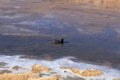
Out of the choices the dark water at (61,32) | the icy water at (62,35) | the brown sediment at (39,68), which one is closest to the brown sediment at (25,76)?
the brown sediment at (39,68)

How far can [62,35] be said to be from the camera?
27.8 m

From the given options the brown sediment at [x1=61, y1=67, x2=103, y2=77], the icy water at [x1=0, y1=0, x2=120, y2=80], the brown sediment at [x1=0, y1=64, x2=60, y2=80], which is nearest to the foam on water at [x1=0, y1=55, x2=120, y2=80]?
the icy water at [x1=0, y1=0, x2=120, y2=80]

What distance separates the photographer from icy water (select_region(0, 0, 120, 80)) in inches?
846

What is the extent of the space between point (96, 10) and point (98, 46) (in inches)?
667

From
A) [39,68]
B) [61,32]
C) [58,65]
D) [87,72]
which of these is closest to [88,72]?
[87,72]

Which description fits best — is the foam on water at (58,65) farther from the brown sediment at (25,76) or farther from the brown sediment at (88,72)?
the brown sediment at (25,76)

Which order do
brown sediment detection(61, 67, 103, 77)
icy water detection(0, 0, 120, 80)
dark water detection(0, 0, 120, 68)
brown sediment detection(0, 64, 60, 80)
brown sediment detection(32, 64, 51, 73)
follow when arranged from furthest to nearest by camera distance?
1. dark water detection(0, 0, 120, 68)
2. icy water detection(0, 0, 120, 80)
3. brown sediment detection(32, 64, 51, 73)
4. brown sediment detection(61, 67, 103, 77)
5. brown sediment detection(0, 64, 60, 80)

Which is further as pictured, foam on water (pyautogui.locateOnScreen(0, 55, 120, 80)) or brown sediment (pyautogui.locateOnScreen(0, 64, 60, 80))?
foam on water (pyautogui.locateOnScreen(0, 55, 120, 80))

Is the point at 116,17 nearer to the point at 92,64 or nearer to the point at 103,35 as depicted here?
the point at 103,35

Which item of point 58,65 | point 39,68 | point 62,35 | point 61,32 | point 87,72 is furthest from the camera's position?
point 61,32

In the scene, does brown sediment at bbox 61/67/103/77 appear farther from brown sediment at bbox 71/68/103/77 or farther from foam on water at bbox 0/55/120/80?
foam on water at bbox 0/55/120/80

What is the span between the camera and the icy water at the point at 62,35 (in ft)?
70.5

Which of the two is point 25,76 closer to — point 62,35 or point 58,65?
point 58,65

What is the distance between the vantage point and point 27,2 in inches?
1895
